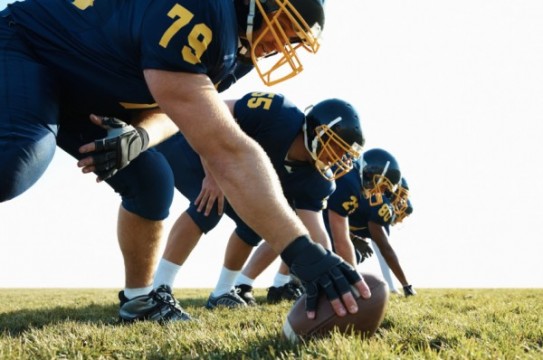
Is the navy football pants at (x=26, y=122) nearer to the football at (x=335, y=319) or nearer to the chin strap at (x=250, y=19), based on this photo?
the chin strap at (x=250, y=19)

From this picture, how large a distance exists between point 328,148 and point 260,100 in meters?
0.79

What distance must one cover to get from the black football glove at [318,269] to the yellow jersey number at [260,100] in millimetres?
2870

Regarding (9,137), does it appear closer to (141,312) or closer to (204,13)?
(204,13)

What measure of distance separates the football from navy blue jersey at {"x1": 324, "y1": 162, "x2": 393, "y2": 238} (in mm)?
4006

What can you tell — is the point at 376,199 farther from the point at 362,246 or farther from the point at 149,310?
the point at 149,310

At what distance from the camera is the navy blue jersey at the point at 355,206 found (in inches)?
240

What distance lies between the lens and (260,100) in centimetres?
464

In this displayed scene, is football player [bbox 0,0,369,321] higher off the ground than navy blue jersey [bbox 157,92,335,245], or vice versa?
football player [bbox 0,0,369,321]

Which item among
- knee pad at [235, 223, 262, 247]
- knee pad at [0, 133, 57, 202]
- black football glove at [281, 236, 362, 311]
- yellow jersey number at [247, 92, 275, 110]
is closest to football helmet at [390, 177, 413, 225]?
knee pad at [235, 223, 262, 247]

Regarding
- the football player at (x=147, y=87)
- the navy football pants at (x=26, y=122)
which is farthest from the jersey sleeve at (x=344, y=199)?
the navy football pants at (x=26, y=122)

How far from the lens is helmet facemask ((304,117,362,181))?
4.63 meters

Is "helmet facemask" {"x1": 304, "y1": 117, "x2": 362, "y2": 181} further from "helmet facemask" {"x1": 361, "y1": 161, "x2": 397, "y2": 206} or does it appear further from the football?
the football

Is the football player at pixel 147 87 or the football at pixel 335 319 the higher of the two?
the football player at pixel 147 87

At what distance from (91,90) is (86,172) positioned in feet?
1.79
